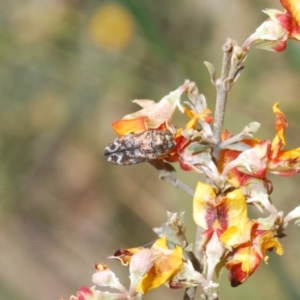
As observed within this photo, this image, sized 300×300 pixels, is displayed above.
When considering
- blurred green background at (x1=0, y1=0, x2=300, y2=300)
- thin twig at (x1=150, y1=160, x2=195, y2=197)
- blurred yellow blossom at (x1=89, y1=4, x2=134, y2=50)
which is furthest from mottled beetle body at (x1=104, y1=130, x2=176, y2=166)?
blurred yellow blossom at (x1=89, y1=4, x2=134, y2=50)

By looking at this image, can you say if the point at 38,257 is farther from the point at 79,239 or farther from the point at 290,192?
the point at 290,192

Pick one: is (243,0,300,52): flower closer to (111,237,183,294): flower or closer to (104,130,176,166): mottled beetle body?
(104,130,176,166): mottled beetle body

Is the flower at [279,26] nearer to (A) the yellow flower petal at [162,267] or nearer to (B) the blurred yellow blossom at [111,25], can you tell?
(A) the yellow flower petal at [162,267]

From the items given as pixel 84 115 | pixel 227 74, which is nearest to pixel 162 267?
pixel 227 74

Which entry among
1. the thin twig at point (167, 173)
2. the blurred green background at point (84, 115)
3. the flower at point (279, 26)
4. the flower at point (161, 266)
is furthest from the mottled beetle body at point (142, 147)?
the blurred green background at point (84, 115)

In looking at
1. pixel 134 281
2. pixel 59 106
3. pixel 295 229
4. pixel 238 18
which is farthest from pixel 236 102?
pixel 134 281

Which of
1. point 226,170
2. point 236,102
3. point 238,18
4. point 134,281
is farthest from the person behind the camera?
point 238,18
